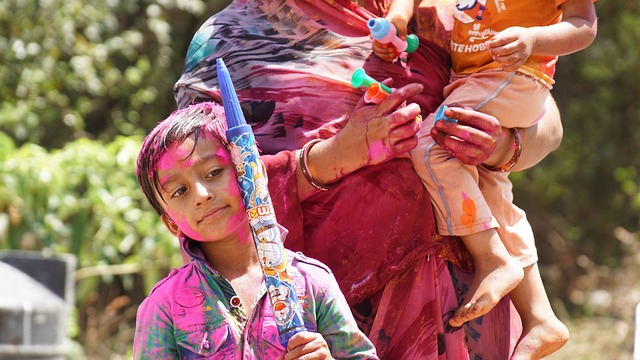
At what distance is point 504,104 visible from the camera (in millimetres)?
2883

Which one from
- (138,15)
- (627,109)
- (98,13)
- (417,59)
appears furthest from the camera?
(627,109)

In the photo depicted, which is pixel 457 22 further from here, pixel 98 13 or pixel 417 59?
pixel 98 13

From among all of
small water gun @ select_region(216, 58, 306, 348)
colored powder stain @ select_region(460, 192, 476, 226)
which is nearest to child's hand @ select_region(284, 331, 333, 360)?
small water gun @ select_region(216, 58, 306, 348)

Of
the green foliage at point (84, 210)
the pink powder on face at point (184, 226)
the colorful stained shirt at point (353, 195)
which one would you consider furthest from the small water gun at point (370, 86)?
the green foliage at point (84, 210)

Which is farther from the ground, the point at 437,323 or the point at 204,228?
the point at 204,228

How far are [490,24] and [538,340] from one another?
78 cm

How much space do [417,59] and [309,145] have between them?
40cm

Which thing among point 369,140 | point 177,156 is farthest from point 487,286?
point 177,156

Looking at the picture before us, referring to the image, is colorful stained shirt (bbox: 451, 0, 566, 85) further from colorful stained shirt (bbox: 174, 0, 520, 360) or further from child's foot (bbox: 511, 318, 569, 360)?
child's foot (bbox: 511, 318, 569, 360)

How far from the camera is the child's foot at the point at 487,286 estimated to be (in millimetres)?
2777

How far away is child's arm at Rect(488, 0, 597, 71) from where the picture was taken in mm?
2691

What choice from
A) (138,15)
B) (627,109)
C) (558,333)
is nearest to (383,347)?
(558,333)

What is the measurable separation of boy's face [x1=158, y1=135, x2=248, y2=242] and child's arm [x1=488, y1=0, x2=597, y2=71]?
2.37ft

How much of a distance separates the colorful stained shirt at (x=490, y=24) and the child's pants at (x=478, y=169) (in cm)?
4
